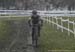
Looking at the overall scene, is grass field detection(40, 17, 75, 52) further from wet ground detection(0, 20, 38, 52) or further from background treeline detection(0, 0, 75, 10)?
background treeline detection(0, 0, 75, 10)

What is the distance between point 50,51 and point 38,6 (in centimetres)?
5438

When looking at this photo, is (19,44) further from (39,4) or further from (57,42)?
(39,4)

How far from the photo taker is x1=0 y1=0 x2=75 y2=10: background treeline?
2470 inches

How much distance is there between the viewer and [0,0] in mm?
69938

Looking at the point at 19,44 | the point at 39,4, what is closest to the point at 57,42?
the point at 19,44

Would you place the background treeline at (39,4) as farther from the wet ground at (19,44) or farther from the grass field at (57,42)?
the grass field at (57,42)

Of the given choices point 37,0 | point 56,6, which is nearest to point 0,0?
point 37,0

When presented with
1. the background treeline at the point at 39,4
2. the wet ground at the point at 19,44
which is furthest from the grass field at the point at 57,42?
the background treeline at the point at 39,4

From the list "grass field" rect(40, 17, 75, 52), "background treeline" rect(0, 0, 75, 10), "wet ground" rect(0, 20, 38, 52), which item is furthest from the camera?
"background treeline" rect(0, 0, 75, 10)

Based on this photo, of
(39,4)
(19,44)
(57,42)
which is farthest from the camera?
(39,4)

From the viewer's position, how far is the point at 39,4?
66.4 meters

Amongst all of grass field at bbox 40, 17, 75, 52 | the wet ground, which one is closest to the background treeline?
the wet ground

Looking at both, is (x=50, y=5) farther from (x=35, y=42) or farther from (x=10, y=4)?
(x=35, y=42)

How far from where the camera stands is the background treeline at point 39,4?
62.7 metres
